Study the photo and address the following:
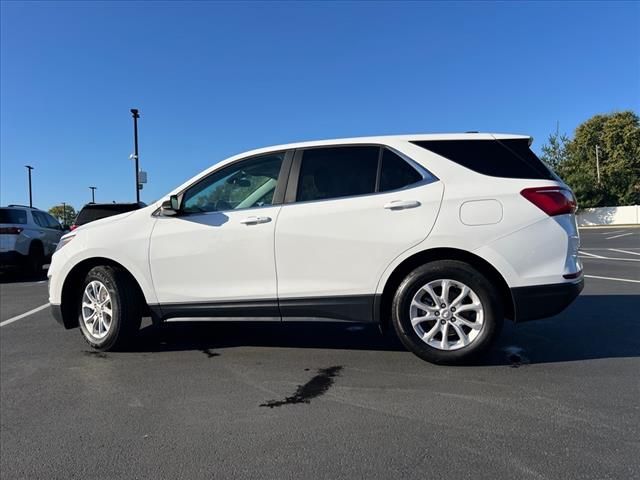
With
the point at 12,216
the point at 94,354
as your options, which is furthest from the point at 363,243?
the point at 12,216

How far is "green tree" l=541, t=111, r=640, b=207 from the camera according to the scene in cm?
4466

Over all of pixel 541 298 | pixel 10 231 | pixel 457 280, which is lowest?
pixel 541 298

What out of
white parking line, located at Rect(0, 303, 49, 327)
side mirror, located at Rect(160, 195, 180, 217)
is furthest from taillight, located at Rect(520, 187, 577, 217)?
white parking line, located at Rect(0, 303, 49, 327)

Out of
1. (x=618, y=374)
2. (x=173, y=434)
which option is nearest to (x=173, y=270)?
(x=173, y=434)

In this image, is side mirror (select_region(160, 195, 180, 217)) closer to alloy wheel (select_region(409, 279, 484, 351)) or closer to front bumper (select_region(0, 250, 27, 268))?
alloy wheel (select_region(409, 279, 484, 351))

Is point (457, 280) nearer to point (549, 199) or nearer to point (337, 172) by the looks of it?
point (549, 199)

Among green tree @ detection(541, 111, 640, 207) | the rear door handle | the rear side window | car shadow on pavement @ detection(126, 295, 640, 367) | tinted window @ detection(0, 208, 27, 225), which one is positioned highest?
green tree @ detection(541, 111, 640, 207)

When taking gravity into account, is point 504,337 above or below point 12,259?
below

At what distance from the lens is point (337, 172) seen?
4.32 m

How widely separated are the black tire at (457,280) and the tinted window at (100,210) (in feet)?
26.4

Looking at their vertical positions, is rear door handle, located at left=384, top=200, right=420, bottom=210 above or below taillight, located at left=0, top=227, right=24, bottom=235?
above

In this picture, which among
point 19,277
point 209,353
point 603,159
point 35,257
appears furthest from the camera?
point 603,159

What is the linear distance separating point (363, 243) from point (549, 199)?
1.47 meters

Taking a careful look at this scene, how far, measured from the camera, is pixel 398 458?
8.77 ft
